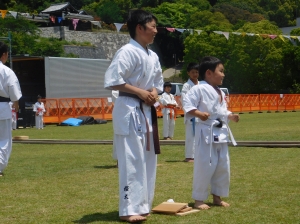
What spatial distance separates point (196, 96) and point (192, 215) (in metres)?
1.39

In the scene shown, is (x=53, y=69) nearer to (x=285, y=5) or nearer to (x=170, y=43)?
(x=170, y=43)

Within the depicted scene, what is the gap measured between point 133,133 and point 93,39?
2577 inches

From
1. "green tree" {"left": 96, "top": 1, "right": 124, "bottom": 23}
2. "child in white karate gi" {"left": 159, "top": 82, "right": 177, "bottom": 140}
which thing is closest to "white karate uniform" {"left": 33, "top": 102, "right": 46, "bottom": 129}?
"child in white karate gi" {"left": 159, "top": 82, "right": 177, "bottom": 140}

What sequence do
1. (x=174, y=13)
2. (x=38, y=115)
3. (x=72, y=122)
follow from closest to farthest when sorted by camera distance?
(x=38, y=115)
(x=72, y=122)
(x=174, y=13)

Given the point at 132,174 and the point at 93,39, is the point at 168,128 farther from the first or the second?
the point at 93,39

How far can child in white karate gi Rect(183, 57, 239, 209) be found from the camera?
639 centimetres

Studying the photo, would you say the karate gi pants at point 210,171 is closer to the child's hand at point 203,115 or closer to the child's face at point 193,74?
the child's hand at point 203,115

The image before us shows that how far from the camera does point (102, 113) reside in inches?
1350

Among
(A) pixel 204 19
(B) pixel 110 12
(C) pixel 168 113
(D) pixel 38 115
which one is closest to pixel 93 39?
(B) pixel 110 12

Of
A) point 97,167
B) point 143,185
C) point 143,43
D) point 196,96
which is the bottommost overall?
point 97,167

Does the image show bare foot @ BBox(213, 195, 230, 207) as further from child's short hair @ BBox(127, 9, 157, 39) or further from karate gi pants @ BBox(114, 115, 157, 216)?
child's short hair @ BBox(127, 9, 157, 39)

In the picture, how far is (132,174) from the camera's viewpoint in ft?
18.3

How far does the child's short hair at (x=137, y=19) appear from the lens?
5832 mm

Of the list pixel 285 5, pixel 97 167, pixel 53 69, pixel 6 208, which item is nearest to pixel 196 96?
pixel 6 208
